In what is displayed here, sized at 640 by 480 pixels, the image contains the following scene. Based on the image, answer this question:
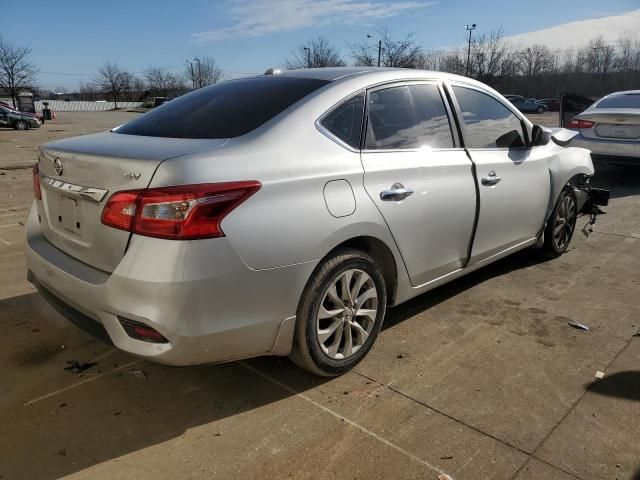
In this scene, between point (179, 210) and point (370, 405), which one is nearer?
point (179, 210)

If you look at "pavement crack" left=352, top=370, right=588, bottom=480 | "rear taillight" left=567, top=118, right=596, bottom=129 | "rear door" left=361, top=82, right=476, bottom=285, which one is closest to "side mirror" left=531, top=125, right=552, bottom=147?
"rear door" left=361, top=82, right=476, bottom=285

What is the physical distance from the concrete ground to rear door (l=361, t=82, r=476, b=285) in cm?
58

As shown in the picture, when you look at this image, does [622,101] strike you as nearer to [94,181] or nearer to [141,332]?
[94,181]

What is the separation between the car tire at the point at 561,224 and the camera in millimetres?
4742

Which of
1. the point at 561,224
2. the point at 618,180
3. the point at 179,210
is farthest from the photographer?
the point at 618,180

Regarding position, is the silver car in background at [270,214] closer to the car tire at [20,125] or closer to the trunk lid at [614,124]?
the trunk lid at [614,124]

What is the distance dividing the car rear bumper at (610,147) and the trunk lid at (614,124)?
0.08m

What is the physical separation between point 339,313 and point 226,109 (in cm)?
131

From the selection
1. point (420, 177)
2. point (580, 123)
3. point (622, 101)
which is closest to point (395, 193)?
point (420, 177)

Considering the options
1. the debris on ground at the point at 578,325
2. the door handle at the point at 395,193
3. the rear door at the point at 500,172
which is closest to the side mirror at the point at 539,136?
the rear door at the point at 500,172

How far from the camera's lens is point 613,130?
27.0 ft

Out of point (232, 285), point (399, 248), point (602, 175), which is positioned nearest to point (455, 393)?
point (399, 248)

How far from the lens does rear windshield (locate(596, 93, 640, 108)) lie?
8.52 meters

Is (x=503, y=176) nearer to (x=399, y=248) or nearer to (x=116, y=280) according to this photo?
(x=399, y=248)
